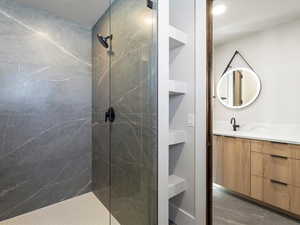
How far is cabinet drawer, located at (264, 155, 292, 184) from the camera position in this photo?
1.69 meters

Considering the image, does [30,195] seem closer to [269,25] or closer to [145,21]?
[145,21]

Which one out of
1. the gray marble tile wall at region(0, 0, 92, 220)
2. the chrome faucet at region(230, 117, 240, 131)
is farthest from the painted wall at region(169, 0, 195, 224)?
the chrome faucet at region(230, 117, 240, 131)

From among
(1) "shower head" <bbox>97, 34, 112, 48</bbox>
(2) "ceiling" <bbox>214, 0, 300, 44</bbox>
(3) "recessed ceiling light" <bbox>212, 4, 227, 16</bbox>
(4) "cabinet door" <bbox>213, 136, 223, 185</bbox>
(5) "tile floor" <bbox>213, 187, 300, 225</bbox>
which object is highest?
(3) "recessed ceiling light" <bbox>212, 4, 227, 16</bbox>

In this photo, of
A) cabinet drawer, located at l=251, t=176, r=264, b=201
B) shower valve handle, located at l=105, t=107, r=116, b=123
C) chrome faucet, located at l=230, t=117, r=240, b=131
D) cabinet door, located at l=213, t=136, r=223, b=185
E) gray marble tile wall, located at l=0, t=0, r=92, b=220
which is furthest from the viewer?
chrome faucet, located at l=230, t=117, r=240, b=131

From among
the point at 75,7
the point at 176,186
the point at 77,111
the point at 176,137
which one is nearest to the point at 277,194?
the point at 176,186

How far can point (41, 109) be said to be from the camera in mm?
1819

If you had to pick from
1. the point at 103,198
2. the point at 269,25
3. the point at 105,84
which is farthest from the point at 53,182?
the point at 269,25

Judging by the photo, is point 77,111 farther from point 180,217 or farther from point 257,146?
point 257,146

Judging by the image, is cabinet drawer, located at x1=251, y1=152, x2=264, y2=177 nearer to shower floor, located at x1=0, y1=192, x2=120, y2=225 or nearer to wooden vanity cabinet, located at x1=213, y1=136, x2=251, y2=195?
wooden vanity cabinet, located at x1=213, y1=136, x2=251, y2=195

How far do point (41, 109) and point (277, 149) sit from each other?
270 cm

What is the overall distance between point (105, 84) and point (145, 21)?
786 millimetres

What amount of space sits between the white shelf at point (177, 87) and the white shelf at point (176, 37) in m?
0.38

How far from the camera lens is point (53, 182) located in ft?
6.24

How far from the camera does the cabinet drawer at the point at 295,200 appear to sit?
1616mm
